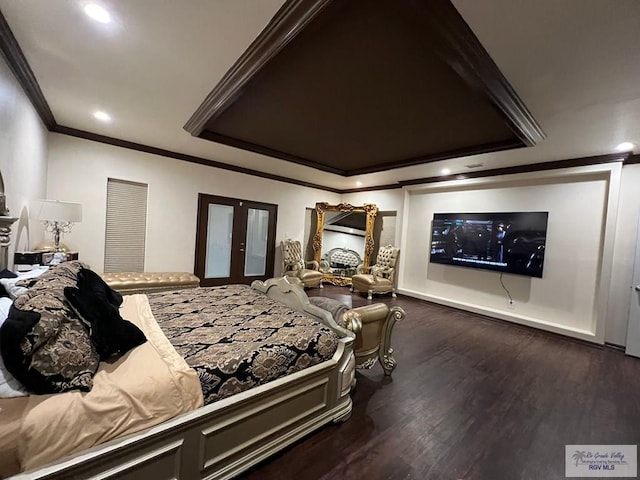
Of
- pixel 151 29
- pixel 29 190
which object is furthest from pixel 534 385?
pixel 29 190

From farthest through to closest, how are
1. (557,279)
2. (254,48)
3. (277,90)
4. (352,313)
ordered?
(557,279), (277,90), (352,313), (254,48)

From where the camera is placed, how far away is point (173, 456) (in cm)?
131

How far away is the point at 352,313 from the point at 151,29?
253 centimetres

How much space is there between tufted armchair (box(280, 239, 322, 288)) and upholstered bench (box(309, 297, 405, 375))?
3.59m

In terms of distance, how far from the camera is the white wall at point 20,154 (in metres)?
2.20

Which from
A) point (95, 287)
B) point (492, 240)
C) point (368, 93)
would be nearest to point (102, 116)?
point (95, 287)

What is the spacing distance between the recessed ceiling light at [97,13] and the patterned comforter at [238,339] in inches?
82.3

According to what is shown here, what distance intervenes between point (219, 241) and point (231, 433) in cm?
464

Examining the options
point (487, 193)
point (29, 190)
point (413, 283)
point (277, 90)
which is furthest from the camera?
point (413, 283)

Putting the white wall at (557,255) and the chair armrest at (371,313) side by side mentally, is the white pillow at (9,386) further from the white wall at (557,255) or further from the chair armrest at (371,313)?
the white wall at (557,255)

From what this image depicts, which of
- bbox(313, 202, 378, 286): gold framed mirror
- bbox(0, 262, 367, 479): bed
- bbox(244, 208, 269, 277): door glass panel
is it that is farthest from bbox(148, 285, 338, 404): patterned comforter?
bbox(313, 202, 378, 286): gold framed mirror

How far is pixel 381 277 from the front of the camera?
6.23 metres

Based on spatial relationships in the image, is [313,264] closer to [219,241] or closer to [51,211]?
[219,241]

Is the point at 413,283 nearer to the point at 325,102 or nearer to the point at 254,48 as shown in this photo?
the point at 325,102
